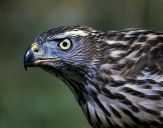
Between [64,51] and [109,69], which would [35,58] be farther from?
[109,69]

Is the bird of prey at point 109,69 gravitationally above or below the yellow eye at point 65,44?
below

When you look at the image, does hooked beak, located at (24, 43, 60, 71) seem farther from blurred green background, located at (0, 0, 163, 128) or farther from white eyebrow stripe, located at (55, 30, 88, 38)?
blurred green background, located at (0, 0, 163, 128)

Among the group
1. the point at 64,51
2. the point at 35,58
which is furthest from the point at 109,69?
the point at 35,58

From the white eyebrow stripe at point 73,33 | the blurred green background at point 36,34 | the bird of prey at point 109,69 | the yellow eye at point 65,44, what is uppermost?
the white eyebrow stripe at point 73,33

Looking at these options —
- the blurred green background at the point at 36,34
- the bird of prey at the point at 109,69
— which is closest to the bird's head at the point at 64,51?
the bird of prey at the point at 109,69

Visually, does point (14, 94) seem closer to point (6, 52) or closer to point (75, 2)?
point (6, 52)

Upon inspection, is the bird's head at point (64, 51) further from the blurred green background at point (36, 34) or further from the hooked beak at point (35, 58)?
the blurred green background at point (36, 34)

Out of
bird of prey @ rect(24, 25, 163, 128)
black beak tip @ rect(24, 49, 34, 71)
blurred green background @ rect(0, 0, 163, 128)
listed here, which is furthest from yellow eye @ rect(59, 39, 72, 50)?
blurred green background @ rect(0, 0, 163, 128)
